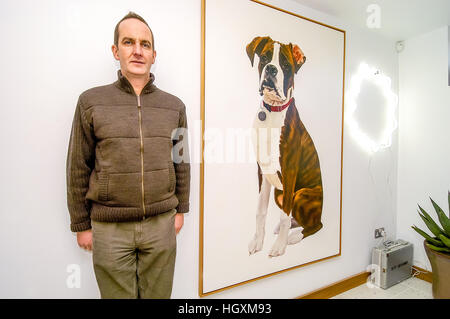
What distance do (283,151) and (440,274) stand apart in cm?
156

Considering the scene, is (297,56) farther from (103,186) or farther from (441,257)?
(441,257)

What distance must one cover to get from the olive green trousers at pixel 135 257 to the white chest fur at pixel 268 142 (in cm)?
80

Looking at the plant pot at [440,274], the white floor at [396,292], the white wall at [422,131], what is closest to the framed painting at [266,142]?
the white floor at [396,292]

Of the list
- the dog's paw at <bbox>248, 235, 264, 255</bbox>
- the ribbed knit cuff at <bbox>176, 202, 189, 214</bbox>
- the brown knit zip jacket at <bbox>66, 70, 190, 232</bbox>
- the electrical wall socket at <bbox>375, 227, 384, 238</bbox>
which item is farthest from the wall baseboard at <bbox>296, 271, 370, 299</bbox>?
the brown knit zip jacket at <bbox>66, 70, 190, 232</bbox>

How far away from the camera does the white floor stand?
2074 millimetres

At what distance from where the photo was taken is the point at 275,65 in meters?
1.75

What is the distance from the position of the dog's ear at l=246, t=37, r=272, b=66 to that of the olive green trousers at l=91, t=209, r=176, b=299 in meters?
1.21

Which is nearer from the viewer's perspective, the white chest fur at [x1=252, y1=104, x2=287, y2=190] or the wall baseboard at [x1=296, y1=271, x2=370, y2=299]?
the white chest fur at [x1=252, y1=104, x2=287, y2=190]

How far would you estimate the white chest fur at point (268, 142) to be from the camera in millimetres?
1706

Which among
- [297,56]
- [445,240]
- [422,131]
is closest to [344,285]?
[445,240]

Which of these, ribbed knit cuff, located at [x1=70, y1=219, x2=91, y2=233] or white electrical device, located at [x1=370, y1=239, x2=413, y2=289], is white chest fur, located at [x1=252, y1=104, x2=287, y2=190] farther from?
white electrical device, located at [x1=370, y1=239, x2=413, y2=289]

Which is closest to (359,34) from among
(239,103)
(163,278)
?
(239,103)

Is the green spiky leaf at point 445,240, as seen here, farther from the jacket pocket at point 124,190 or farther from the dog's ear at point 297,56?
the jacket pocket at point 124,190
